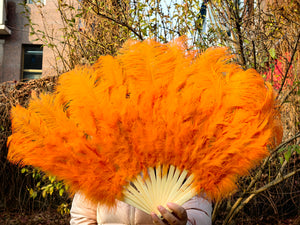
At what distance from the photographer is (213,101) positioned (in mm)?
1329

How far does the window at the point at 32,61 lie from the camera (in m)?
14.5

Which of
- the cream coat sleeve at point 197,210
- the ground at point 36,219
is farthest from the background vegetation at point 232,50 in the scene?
the cream coat sleeve at point 197,210

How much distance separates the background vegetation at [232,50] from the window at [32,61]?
29.7 ft

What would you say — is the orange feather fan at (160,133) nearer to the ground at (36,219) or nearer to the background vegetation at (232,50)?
the background vegetation at (232,50)

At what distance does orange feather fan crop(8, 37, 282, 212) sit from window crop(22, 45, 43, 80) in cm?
1380

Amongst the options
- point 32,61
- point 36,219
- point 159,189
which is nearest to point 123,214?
point 159,189

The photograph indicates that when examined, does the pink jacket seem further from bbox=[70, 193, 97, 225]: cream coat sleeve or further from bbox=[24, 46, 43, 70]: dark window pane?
bbox=[24, 46, 43, 70]: dark window pane

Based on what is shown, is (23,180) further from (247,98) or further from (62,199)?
(247,98)

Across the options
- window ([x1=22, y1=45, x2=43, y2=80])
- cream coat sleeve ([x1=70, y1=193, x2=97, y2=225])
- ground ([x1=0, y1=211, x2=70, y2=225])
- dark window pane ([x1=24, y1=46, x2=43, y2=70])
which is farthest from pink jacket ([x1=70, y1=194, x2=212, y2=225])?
dark window pane ([x1=24, y1=46, x2=43, y2=70])

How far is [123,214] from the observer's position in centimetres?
174

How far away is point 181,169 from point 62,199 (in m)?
4.83

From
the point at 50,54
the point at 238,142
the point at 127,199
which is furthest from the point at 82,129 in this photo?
the point at 50,54

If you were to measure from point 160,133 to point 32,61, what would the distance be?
565 inches

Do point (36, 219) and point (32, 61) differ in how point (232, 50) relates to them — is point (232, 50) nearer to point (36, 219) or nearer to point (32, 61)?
point (36, 219)
